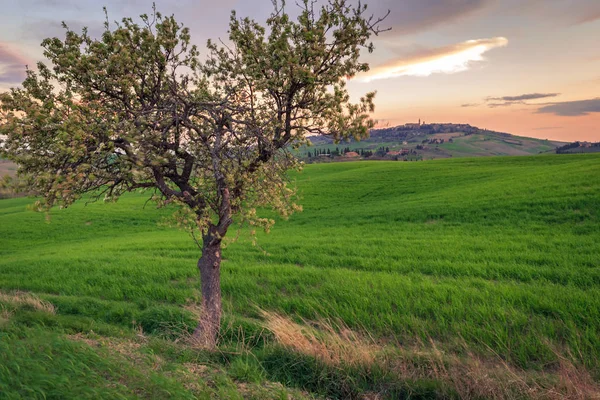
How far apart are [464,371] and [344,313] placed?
3.81m

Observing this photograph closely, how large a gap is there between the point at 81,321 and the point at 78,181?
5148 mm

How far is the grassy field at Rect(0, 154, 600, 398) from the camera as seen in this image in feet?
17.9

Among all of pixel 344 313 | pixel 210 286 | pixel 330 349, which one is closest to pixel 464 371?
pixel 330 349

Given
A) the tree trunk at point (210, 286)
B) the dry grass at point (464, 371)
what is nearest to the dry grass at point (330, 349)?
the dry grass at point (464, 371)

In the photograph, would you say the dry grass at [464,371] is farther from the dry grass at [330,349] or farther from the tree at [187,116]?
the tree at [187,116]

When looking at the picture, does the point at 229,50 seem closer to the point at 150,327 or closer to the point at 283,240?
the point at 150,327

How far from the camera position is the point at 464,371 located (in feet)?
19.5

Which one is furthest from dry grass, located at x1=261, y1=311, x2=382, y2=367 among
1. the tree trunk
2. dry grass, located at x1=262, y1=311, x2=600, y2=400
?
the tree trunk

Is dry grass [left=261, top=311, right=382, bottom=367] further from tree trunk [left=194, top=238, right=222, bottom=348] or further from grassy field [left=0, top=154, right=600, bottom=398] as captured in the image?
tree trunk [left=194, top=238, right=222, bottom=348]

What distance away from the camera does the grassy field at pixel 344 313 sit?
5.45 metres

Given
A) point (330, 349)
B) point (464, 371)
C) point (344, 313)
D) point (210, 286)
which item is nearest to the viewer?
point (464, 371)

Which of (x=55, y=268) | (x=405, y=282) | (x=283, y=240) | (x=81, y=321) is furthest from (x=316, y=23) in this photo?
(x=55, y=268)

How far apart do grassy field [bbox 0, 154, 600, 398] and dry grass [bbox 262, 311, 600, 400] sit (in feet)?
0.11

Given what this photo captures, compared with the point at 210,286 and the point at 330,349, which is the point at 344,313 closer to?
the point at 330,349
